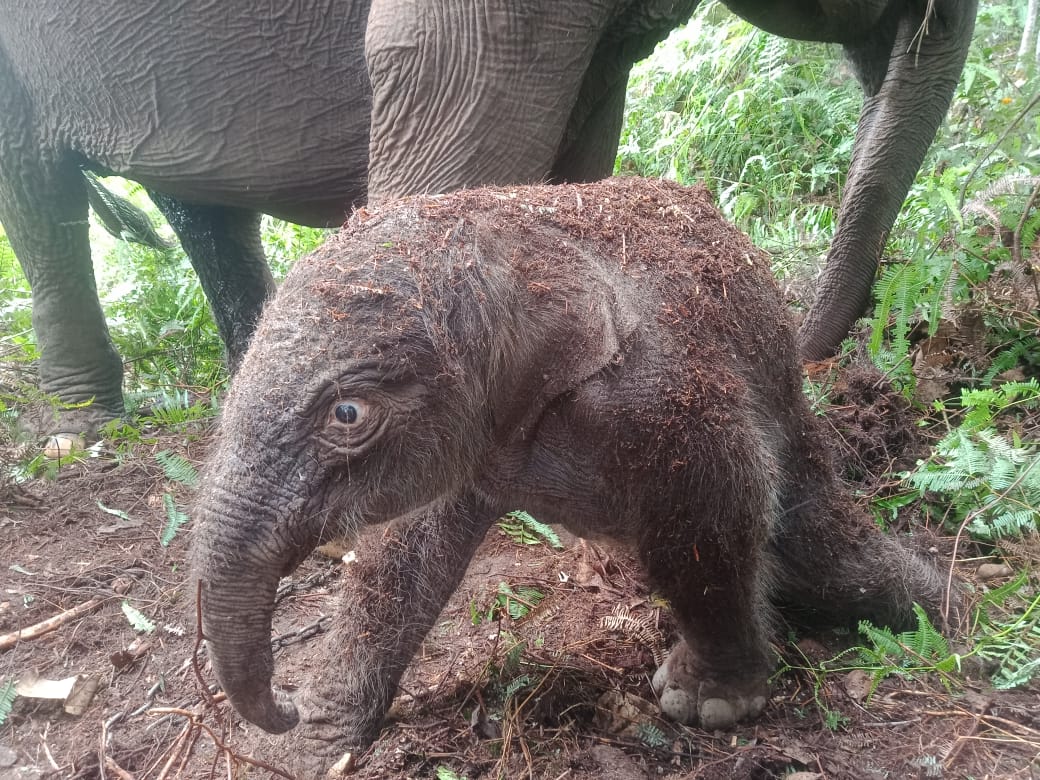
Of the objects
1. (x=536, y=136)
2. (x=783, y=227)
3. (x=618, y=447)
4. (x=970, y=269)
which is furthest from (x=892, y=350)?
(x=618, y=447)

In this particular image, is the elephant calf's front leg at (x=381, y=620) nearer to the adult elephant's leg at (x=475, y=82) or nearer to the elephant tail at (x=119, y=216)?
the adult elephant's leg at (x=475, y=82)

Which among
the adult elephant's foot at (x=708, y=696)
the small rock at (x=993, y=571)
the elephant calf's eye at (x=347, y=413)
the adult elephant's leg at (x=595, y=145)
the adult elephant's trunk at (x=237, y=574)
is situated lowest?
the adult elephant's foot at (x=708, y=696)

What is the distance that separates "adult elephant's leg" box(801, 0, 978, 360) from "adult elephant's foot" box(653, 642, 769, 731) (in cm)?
194

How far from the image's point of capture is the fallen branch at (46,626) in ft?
8.78

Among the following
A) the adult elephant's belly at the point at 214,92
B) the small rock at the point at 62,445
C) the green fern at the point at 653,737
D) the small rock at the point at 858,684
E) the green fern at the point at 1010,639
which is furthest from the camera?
the small rock at the point at 62,445

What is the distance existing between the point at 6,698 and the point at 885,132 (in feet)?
12.9

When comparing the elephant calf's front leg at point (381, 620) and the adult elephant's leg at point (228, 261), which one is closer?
the elephant calf's front leg at point (381, 620)

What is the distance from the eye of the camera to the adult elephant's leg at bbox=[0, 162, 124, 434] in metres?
4.02

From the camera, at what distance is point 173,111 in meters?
3.43

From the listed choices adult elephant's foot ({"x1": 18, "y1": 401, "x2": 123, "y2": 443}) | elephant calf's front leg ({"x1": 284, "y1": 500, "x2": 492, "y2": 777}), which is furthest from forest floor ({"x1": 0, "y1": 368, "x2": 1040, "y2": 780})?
adult elephant's foot ({"x1": 18, "y1": 401, "x2": 123, "y2": 443})

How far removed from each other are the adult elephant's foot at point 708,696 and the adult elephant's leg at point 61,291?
321 centimetres

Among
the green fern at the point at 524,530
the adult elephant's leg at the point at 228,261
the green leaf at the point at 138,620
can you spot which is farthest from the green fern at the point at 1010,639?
the adult elephant's leg at the point at 228,261

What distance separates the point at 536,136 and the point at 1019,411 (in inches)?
86.3

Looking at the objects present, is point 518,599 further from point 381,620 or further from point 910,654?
point 910,654
